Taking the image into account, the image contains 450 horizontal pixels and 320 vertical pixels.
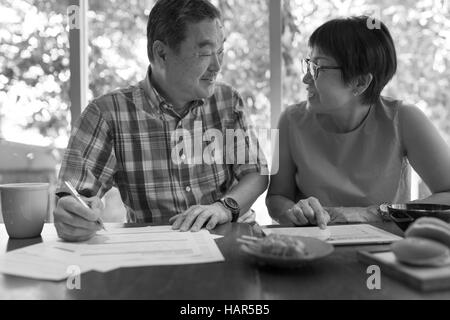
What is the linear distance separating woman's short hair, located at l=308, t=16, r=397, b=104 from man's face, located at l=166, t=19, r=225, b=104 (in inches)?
14.2

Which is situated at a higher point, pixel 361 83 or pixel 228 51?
pixel 228 51

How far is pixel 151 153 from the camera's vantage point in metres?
1.62

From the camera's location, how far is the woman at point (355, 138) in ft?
5.26

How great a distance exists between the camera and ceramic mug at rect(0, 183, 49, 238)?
1.13 metres

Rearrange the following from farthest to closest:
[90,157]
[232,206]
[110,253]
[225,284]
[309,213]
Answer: [90,157], [232,206], [309,213], [110,253], [225,284]

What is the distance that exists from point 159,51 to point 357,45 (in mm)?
695

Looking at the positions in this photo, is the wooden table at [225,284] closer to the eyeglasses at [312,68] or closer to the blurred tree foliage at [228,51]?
the eyeglasses at [312,68]

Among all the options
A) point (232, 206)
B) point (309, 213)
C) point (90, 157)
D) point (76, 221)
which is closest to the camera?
point (76, 221)

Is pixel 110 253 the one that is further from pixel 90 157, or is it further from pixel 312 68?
pixel 312 68

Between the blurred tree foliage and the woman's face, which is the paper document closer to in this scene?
the woman's face

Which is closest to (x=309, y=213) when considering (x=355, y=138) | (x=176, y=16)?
(x=355, y=138)

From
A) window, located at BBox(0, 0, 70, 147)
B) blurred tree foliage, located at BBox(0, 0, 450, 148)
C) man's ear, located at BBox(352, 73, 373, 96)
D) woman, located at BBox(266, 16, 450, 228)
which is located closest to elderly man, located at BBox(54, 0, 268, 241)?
woman, located at BBox(266, 16, 450, 228)

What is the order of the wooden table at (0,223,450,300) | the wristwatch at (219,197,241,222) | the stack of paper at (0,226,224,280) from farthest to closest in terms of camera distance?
the wristwatch at (219,197,241,222) < the stack of paper at (0,226,224,280) < the wooden table at (0,223,450,300)
